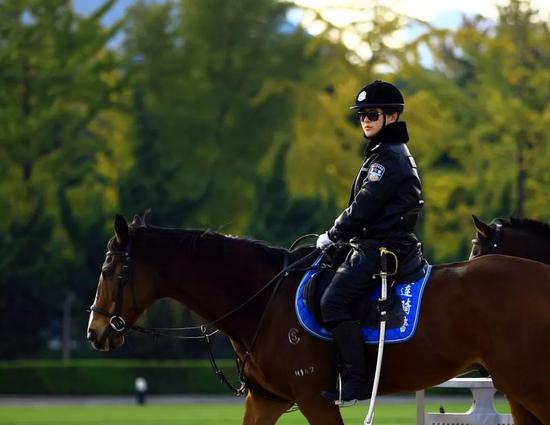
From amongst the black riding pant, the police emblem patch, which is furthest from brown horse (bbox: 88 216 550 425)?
the police emblem patch

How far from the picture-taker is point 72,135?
37.4 m

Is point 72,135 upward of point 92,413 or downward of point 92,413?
upward

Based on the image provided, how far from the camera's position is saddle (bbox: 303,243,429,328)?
8.56 m

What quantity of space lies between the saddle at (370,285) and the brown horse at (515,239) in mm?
2788

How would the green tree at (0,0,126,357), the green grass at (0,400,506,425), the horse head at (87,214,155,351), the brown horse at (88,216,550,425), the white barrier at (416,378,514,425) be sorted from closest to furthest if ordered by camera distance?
the brown horse at (88,216,550,425), the horse head at (87,214,155,351), the white barrier at (416,378,514,425), the green grass at (0,400,506,425), the green tree at (0,0,126,357)

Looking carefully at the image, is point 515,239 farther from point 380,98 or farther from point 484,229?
point 380,98

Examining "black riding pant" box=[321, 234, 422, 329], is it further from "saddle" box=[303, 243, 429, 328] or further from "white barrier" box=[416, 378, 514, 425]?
"white barrier" box=[416, 378, 514, 425]

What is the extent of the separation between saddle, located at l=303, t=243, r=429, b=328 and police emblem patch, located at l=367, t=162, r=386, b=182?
1.82 ft

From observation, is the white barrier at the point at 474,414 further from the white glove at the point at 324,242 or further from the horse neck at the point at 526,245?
the white glove at the point at 324,242

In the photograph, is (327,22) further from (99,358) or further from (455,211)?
(99,358)

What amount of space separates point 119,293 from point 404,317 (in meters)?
2.04

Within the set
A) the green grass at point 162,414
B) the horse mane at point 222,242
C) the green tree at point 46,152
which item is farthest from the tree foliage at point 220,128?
the horse mane at point 222,242

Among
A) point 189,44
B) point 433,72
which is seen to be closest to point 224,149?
point 189,44

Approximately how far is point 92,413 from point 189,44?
19039 mm
